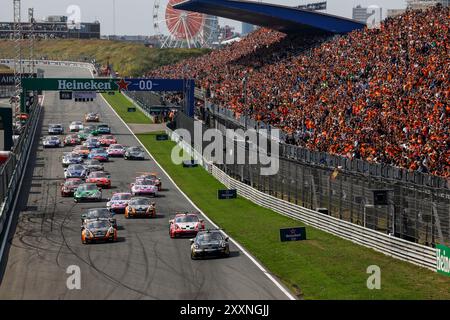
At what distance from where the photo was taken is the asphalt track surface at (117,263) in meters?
28.7

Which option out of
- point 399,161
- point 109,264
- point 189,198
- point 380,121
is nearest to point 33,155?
point 189,198

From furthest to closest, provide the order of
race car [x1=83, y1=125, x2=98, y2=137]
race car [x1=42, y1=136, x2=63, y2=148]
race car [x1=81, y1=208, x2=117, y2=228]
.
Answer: race car [x1=83, y1=125, x2=98, y2=137] → race car [x1=42, y1=136, x2=63, y2=148] → race car [x1=81, y1=208, x2=117, y2=228]

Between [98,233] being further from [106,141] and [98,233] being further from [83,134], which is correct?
[83,134]

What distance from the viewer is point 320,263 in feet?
110

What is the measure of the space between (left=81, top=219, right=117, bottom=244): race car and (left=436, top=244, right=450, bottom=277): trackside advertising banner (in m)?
13.8

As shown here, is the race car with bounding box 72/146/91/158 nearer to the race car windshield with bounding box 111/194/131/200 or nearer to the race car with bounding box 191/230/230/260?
the race car windshield with bounding box 111/194/131/200

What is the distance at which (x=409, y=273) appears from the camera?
31.2 metres

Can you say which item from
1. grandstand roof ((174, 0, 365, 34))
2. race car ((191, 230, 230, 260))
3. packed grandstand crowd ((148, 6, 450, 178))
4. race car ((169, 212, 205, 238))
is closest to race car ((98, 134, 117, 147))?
packed grandstand crowd ((148, 6, 450, 178))

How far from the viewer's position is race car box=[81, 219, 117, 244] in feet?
127

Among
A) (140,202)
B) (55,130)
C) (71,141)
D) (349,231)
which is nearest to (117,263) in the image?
(349,231)

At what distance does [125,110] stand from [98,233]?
87427 mm

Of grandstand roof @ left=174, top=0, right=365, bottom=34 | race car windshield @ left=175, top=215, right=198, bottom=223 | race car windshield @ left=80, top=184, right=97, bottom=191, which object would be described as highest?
grandstand roof @ left=174, top=0, right=365, bottom=34
